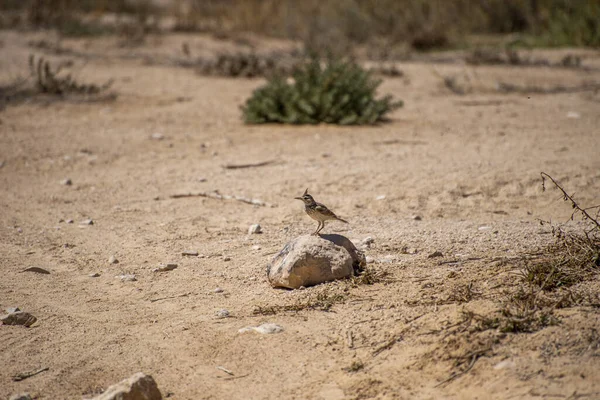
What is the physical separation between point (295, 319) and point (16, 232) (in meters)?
2.88

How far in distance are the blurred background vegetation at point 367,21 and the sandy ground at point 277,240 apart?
475cm

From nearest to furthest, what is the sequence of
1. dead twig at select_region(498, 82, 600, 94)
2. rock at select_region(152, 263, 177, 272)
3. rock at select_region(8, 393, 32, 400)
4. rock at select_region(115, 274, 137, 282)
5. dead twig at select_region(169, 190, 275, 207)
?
rock at select_region(8, 393, 32, 400)
rock at select_region(115, 274, 137, 282)
rock at select_region(152, 263, 177, 272)
dead twig at select_region(169, 190, 275, 207)
dead twig at select_region(498, 82, 600, 94)

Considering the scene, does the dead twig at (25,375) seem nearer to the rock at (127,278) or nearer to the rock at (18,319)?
the rock at (18,319)

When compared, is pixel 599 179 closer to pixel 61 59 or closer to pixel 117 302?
pixel 117 302

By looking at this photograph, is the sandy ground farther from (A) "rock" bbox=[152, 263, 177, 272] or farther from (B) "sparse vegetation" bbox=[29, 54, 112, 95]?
(B) "sparse vegetation" bbox=[29, 54, 112, 95]

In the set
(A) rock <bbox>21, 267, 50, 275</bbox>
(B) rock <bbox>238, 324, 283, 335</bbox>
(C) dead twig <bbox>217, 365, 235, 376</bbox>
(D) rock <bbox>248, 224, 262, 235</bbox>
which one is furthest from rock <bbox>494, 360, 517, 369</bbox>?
(A) rock <bbox>21, 267, 50, 275</bbox>

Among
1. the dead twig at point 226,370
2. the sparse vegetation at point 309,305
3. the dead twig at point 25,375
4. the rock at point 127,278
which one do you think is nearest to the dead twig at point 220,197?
the rock at point 127,278

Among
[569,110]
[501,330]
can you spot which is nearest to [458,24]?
[569,110]

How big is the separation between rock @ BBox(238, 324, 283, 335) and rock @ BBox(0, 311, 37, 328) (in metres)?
1.29

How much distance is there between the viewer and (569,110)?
922cm

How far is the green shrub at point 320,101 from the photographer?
342 inches

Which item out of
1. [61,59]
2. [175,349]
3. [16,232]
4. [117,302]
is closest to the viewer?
[175,349]

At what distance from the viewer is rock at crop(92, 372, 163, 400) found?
3.25m

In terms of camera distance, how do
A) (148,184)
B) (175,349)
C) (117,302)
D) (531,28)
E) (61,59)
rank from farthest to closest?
(531,28)
(61,59)
(148,184)
(117,302)
(175,349)
